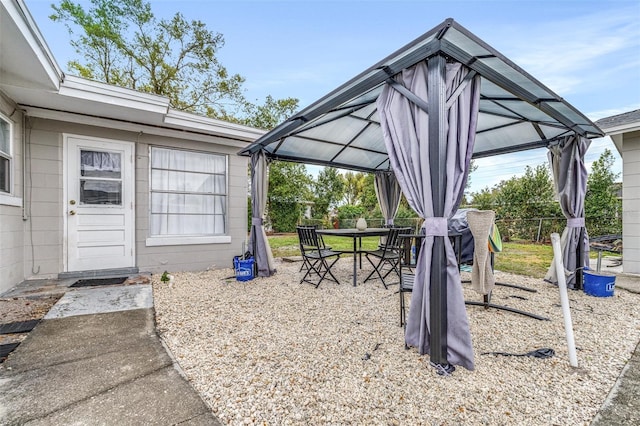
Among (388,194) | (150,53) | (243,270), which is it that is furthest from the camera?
(150,53)

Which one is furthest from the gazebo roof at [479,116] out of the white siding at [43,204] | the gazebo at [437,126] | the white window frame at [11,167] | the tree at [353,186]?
the tree at [353,186]

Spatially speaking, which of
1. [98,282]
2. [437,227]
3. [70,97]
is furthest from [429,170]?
[98,282]

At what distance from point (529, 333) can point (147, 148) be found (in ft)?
18.9

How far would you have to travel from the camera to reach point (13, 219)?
350 cm

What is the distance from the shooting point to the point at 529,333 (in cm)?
248

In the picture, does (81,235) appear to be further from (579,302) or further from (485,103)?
(579,302)

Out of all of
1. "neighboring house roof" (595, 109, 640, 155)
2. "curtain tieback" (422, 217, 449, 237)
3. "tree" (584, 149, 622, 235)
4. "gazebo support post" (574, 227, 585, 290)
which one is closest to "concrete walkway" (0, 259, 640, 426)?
"curtain tieback" (422, 217, 449, 237)

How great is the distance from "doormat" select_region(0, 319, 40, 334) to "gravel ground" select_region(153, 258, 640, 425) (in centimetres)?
99

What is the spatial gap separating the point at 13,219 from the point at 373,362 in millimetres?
4620

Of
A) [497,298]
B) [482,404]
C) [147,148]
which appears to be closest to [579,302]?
[497,298]

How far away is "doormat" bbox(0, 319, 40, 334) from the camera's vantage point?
2.34m

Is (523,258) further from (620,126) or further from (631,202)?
(620,126)

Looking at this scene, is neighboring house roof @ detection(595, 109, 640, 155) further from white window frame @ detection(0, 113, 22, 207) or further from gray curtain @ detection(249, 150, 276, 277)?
white window frame @ detection(0, 113, 22, 207)

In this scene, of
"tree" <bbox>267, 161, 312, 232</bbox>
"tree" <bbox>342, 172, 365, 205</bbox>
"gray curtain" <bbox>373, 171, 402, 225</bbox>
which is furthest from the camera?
"tree" <bbox>342, 172, 365, 205</bbox>
